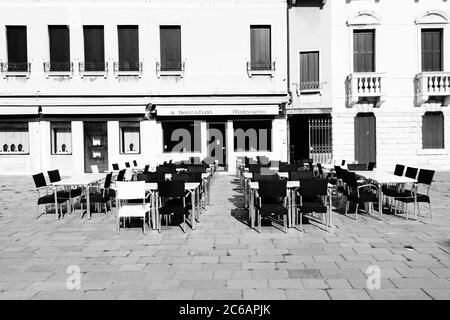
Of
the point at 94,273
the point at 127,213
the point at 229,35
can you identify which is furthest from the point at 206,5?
the point at 94,273

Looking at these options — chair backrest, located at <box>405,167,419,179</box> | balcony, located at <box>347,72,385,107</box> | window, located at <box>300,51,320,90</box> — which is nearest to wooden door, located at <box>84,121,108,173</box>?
window, located at <box>300,51,320,90</box>

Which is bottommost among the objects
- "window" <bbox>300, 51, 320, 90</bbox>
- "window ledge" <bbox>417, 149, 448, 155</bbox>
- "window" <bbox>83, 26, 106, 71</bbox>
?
"window ledge" <bbox>417, 149, 448, 155</bbox>

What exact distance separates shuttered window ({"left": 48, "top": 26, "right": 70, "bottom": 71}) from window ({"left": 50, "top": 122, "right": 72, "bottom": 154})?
9.86 feet

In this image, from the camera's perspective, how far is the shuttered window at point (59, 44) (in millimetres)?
19578

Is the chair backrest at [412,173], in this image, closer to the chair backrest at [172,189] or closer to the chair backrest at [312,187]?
the chair backrest at [312,187]

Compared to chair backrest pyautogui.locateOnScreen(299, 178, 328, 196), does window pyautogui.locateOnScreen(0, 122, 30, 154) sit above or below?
above

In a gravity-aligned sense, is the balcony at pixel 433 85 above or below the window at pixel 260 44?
below

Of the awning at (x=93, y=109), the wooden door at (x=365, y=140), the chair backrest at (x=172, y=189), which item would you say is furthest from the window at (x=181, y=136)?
the chair backrest at (x=172, y=189)

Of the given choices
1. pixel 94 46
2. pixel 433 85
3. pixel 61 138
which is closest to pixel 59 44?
pixel 94 46

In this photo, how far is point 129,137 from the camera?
65.9 feet

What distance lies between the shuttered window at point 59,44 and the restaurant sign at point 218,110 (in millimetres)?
4927

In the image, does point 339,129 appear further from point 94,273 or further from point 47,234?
point 94,273

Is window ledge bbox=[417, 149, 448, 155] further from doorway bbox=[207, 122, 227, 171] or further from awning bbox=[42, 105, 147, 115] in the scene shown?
awning bbox=[42, 105, 147, 115]

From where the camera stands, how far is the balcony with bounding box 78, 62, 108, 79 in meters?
19.5
